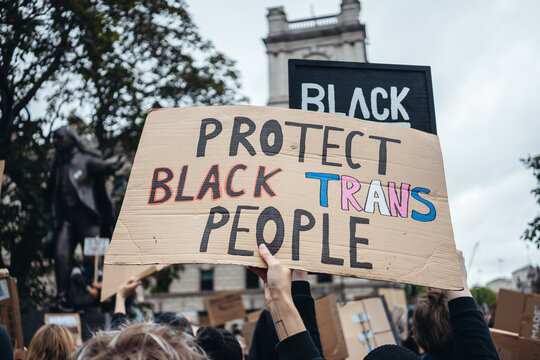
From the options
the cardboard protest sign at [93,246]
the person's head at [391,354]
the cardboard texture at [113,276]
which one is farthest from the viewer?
the cardboard protest sign at [93,246]

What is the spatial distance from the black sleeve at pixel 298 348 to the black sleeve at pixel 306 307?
2.05 ft

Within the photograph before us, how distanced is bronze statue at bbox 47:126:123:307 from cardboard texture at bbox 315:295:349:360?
305cm

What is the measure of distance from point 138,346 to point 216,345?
141 cm

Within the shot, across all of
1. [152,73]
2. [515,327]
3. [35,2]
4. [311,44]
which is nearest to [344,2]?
[311,44]

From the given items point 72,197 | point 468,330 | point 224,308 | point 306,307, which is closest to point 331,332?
point 306,307

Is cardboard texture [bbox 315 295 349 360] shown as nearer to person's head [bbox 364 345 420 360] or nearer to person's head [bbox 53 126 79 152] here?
person's head [bbox 364 345 420 360]

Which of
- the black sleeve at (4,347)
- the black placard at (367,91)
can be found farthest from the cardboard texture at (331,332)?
the black sleeve at (4,347)

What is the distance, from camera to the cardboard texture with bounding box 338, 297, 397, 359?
5.09 metres

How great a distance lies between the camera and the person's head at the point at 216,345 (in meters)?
2.36

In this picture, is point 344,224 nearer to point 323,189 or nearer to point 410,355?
point 323,189

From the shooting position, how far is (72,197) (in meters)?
5.79

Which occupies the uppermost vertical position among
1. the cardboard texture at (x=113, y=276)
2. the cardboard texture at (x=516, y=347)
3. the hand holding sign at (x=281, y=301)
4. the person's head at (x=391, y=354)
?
the cardboard texture at (x=113, y=276)

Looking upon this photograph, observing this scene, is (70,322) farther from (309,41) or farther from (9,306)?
(309,41)

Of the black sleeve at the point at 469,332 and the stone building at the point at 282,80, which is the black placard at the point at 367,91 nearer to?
the black sleeve at the point at 469,332
